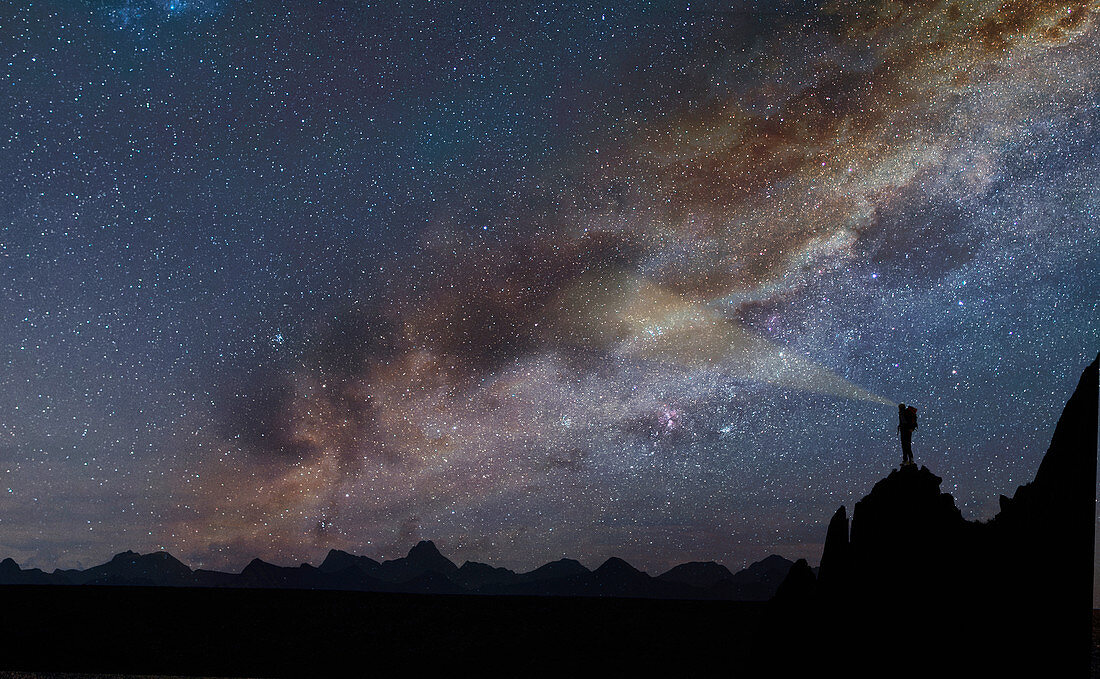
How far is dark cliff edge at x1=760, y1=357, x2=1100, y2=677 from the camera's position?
832cm

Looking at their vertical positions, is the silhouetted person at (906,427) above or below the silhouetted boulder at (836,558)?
above

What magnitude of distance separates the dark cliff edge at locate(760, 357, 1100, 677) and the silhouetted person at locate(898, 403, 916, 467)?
2.28ft

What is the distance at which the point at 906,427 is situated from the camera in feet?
34.8

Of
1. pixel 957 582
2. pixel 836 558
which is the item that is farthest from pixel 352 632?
pixel 957 582

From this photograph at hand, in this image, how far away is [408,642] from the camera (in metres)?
21.4

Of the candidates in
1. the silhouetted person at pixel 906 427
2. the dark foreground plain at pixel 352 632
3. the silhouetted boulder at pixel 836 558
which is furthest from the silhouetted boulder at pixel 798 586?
the dark foreground plain at pixel 352 632

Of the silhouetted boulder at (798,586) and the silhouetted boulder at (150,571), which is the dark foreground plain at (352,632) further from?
the silhouetted boulder at (150,571)

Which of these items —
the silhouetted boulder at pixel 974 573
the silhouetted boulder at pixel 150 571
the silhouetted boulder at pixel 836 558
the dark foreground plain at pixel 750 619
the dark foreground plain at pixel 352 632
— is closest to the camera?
the silhouetted boulder at pixel 974 573

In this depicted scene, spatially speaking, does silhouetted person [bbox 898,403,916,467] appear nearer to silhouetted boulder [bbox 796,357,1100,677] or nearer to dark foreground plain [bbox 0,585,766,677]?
silhouetted boulder [bbox 796,357,1100,677]

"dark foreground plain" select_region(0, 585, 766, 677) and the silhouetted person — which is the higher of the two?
the silhouetted person

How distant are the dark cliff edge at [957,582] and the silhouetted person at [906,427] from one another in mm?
694

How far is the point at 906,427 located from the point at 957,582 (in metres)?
2.43

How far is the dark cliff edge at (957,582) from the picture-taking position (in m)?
8.32

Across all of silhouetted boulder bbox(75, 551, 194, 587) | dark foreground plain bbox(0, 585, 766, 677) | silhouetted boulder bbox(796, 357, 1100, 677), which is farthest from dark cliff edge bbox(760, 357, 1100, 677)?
silhouetted boulder bbox(75, 551, 194, 587)
